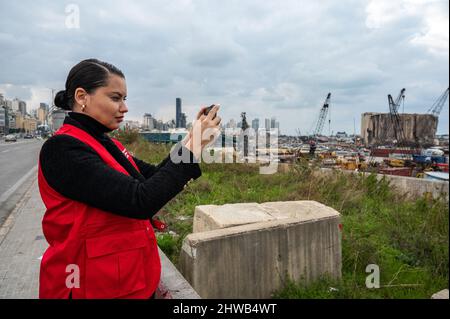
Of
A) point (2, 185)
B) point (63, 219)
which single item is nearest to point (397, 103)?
point (2, 185)

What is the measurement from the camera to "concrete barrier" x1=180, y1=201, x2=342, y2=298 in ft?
9.12

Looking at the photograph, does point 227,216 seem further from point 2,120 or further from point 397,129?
point 2,120

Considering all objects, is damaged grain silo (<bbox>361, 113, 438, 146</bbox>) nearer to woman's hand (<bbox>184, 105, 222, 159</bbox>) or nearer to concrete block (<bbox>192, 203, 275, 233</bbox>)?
concrete block (<bbox>192, 203, 275, 233</bbox>)

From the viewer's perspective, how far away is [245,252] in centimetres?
292

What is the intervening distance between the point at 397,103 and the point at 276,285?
63.6 metres

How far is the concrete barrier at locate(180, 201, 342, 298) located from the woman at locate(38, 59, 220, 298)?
133cm

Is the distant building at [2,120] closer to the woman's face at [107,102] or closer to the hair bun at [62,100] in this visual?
the hair bun at [62,100]

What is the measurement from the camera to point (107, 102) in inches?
54.2

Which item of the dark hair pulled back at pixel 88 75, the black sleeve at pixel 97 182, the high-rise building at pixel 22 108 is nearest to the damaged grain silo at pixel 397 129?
the dark hair pulled back at pixel 88 75

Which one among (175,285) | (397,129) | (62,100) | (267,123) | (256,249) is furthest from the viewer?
(397,129)

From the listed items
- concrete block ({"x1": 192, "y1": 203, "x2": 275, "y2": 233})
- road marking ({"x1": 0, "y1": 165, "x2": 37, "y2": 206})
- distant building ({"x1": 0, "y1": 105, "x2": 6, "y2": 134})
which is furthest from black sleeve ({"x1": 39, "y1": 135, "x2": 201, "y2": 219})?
distant building ({"x1": 0, "y1": 105, "x2": 6, "y2": 134})

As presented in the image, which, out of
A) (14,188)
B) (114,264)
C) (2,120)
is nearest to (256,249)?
(114,264)

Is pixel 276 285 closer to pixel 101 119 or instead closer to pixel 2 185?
pixel 101 119

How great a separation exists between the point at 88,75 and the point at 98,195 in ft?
1.73
